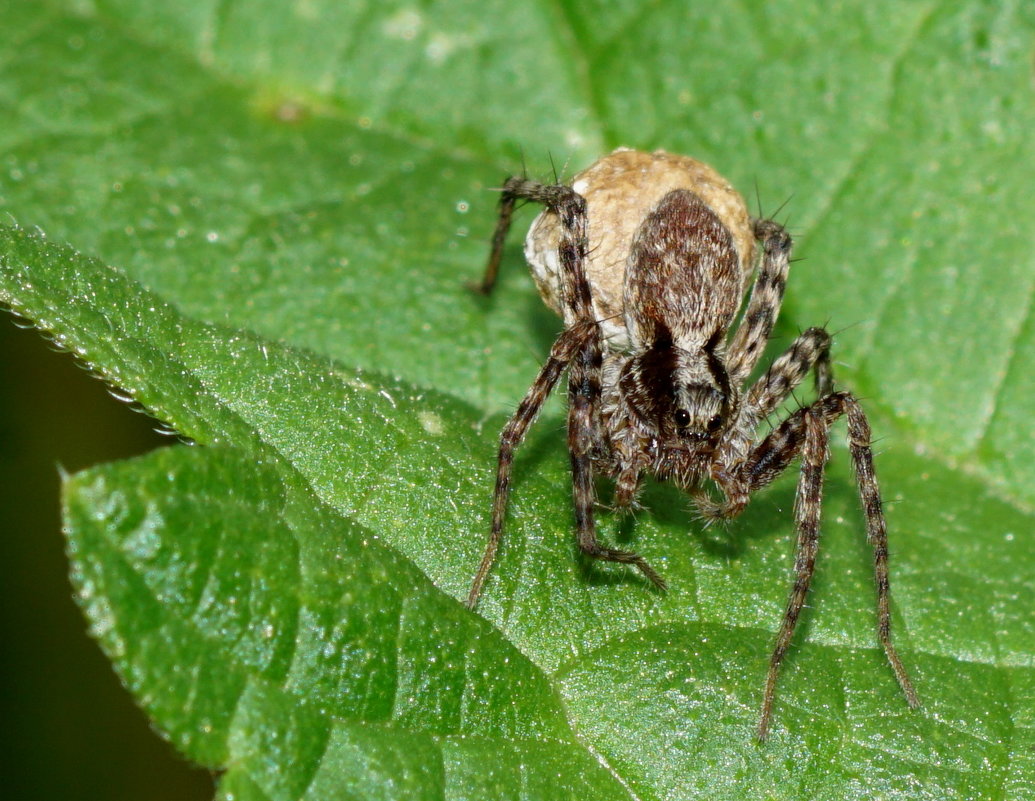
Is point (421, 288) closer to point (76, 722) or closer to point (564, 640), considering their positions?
point (564, 640)

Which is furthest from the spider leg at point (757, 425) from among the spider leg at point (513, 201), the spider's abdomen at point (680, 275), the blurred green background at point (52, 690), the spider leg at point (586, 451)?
the blurred green background at point (52, 690)

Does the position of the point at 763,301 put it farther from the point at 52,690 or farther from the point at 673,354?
the point at 52,690

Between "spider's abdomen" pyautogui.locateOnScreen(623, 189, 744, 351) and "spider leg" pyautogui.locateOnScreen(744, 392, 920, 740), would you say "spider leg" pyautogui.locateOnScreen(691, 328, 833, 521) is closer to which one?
"spider leg" pyautogui.locateOnScreen(744, 392, 920, 740)

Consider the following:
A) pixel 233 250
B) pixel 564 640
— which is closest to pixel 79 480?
pixel 564 640

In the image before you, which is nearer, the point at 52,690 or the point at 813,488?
the point at 813,488

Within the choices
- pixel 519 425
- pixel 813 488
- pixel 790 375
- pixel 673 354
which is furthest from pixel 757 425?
pixel 519 425

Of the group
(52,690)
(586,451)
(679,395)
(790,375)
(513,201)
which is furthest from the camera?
(513,201)

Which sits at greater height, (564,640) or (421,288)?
(421,288)
